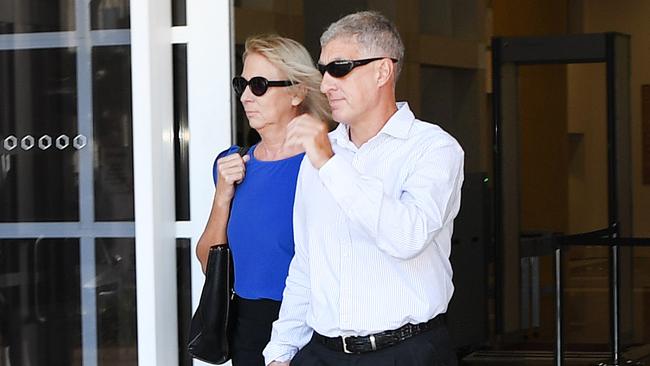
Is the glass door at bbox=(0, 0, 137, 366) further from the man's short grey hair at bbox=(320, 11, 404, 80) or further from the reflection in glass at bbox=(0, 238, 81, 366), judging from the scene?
the man's short grey hair at bbox=(320, 11, 404, 80)

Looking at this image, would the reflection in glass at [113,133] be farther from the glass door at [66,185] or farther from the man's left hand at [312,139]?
the man's left hand at [312,139]

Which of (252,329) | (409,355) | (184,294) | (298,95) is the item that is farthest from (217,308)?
(184,294)

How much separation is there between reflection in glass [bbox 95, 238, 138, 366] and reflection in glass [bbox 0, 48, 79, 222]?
0.19 m

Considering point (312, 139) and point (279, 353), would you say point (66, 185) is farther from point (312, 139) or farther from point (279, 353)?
point (312, 139)

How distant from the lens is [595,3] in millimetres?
14578

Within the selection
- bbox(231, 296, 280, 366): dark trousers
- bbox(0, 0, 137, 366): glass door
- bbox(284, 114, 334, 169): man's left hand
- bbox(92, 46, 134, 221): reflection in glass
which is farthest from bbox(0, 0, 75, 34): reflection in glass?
bbox(284, 114, 334, 169): man's left hand

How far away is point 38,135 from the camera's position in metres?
4.39

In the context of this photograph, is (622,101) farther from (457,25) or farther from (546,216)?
(546,216)

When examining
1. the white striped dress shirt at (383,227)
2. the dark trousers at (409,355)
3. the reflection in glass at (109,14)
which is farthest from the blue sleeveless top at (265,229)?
the reflection in glass at (109,14)

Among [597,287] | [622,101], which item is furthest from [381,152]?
[597,287]

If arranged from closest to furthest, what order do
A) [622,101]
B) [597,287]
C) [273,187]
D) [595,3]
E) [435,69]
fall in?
[273,187], [622,101], [435,69], [597,287], [595,3]

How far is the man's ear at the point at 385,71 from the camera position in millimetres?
2848

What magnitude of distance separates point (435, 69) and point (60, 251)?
7.63 meters

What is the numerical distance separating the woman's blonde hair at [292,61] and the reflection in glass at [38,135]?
1259mm
